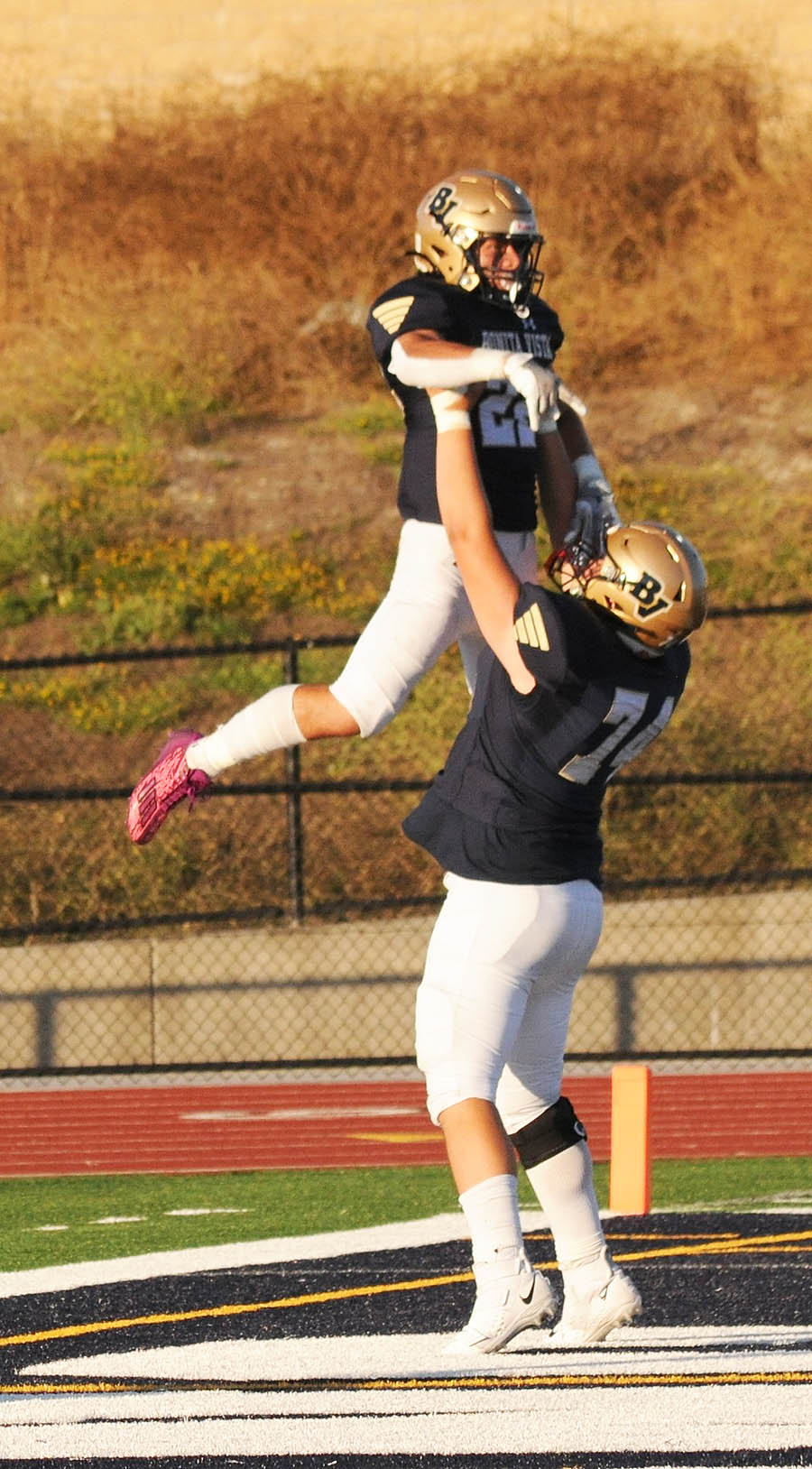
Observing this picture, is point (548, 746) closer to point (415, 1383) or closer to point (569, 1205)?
point (569, 1205)

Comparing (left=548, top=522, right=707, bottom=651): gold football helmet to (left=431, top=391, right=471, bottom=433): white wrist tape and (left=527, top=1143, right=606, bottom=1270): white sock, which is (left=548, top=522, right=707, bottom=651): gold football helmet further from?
(left=527, top=1143, right=606, bottom=1270): white sock

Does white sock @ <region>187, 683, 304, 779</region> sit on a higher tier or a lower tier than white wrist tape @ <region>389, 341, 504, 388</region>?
lower

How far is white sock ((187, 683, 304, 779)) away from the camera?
621 cm

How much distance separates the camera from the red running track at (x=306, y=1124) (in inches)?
406

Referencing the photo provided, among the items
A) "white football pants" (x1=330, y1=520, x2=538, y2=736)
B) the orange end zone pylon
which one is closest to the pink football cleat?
"white football pants" (x1=330, y1=520, x2=538, y2=736)

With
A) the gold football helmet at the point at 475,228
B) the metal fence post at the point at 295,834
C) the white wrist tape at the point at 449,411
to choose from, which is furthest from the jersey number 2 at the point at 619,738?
the metal fence post at the point at 295,834

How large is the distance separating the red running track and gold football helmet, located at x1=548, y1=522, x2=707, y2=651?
5.25 metres

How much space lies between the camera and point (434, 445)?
6.12 metres

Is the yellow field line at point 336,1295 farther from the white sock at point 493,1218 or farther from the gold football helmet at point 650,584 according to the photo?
the gold football helmet at point 650,584

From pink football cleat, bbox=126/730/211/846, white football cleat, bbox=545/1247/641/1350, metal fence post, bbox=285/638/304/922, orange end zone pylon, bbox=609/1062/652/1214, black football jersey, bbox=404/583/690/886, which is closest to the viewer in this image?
black football jersey, bbox=404/583/690/886

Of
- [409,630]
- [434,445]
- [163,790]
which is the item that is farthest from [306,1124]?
[434,445]

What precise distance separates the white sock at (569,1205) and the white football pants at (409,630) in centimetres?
121

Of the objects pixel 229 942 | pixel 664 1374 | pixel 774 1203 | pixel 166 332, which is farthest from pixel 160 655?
pixel 166 332

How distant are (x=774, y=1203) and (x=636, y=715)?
392 centimetres
